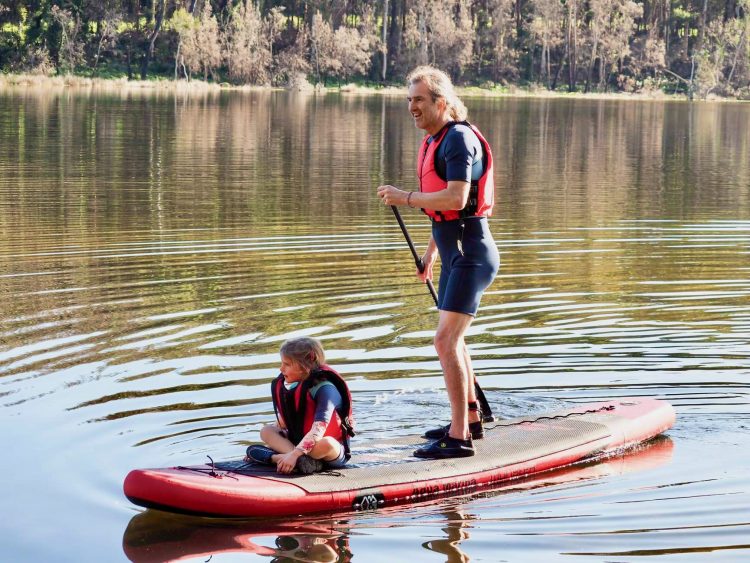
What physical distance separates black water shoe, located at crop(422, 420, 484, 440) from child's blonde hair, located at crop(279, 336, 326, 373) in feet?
3.79

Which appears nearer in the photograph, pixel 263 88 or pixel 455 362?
pixel 455 362

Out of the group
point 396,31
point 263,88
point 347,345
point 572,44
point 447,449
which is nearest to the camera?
point 447,449

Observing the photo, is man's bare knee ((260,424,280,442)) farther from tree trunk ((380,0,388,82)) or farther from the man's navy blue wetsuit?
tree trunk ((380,0,388,82))

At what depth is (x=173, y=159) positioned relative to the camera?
95.0 feet

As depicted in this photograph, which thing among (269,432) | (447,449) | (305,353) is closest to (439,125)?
(305,353)

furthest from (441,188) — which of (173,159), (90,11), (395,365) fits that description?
(90,11)

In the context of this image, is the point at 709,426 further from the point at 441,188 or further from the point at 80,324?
the point at 80,324

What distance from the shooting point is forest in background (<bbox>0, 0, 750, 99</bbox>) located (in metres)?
84.4

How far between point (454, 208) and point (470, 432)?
4.96 feet

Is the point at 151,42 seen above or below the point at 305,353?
above

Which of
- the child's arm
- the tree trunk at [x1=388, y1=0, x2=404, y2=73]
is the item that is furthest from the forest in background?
the child's arm

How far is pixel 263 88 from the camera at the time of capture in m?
90.1

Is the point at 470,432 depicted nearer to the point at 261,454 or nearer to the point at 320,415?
the point at 320,415

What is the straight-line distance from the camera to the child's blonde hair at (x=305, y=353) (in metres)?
6.69
